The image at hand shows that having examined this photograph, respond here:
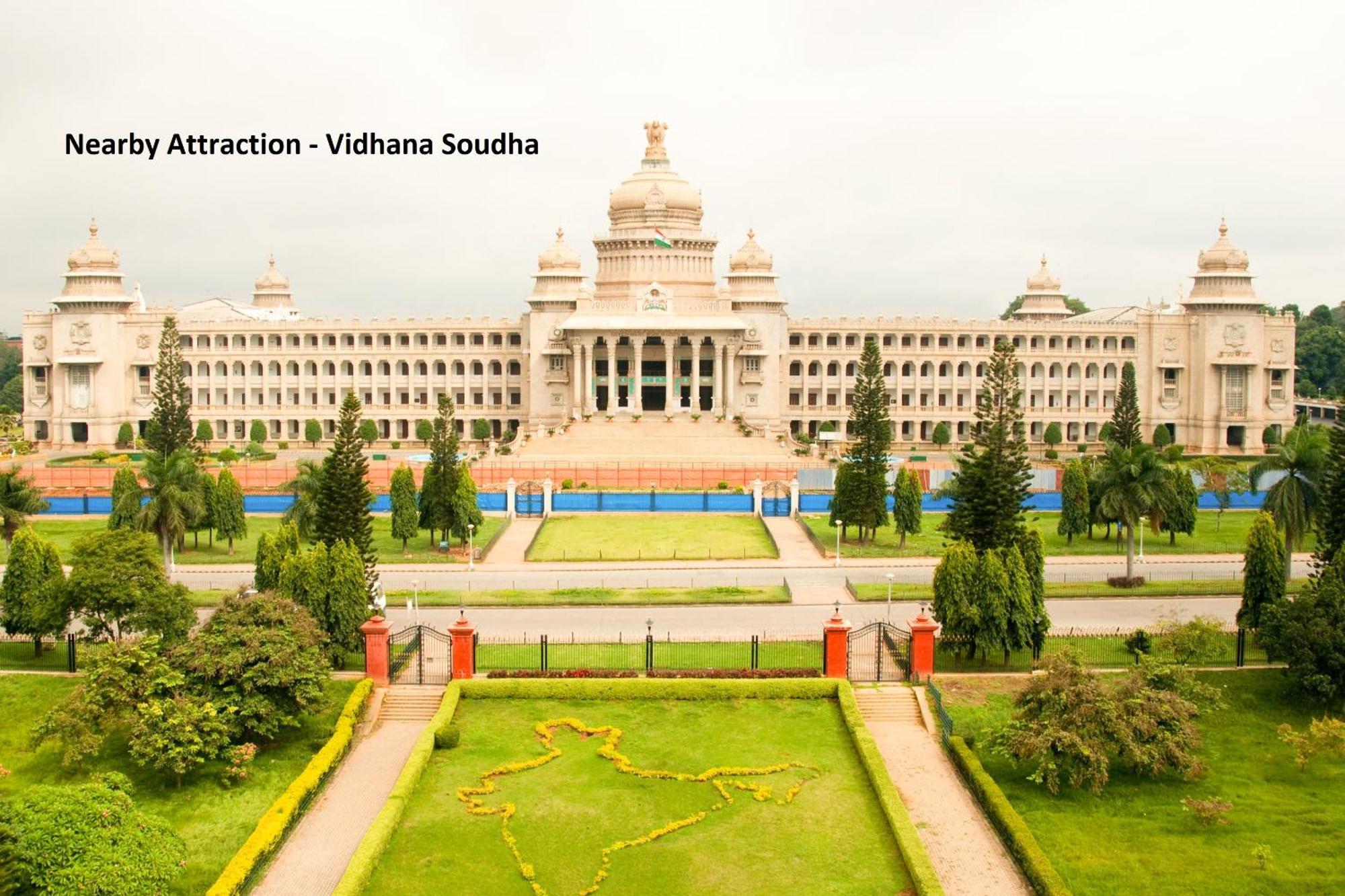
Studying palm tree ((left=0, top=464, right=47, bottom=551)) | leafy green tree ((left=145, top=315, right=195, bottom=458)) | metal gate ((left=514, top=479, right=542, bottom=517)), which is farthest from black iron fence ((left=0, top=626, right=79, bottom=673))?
leafy green tree ((left=145, top=315, right=195, bottom=458))

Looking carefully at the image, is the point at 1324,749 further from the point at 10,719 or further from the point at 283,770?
the point at 10,719

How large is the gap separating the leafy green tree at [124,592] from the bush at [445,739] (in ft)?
22.8

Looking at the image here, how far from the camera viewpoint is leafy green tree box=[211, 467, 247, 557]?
44500 mm

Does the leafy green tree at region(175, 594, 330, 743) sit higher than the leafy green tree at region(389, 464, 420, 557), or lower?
lower

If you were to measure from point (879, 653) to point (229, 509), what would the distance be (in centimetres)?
2626

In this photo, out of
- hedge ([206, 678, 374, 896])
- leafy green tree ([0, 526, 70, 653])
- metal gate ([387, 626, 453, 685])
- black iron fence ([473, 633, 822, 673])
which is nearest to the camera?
hedge ([206, 678, 374, 896])

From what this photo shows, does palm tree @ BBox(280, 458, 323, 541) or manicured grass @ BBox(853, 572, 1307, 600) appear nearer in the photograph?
manicured grass @ BBox(853, 572, 1307, 600)

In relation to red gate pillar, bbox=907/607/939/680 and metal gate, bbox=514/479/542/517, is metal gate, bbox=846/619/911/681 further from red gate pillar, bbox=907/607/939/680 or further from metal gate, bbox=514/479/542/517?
metal gate, bbox=514/479/542/517

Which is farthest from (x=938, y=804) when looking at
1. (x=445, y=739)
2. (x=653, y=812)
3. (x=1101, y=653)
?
(x=445, y=739)

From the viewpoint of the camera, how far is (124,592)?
2831 cm

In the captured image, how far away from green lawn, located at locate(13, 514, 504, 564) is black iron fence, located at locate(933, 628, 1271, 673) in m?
19.0

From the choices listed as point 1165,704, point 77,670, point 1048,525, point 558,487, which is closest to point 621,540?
point 558,487

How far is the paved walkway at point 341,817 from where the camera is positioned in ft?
66.0

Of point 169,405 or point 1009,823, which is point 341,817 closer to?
point 1009,823
